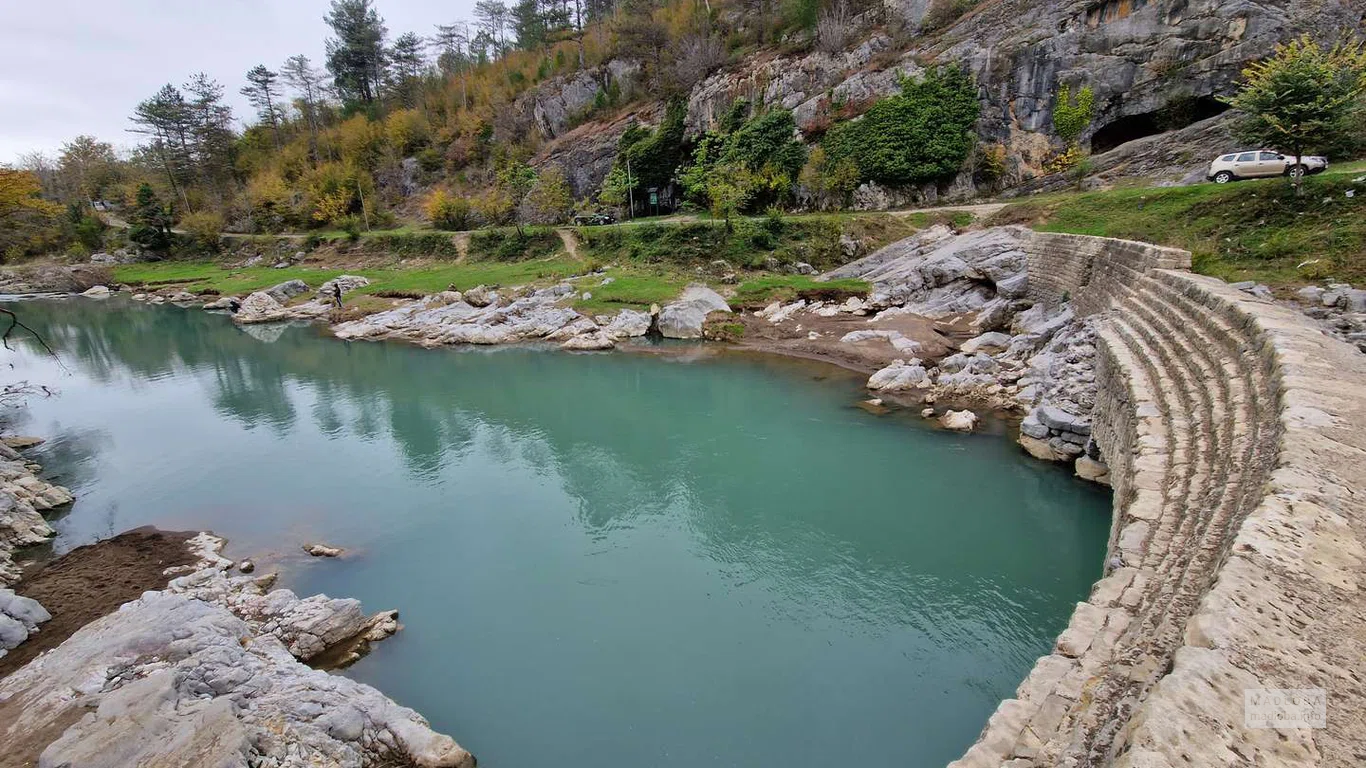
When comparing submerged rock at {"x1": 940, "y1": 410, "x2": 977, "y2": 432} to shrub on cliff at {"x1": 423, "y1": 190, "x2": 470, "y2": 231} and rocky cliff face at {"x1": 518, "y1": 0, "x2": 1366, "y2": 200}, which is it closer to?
rocky cliff face at {"x1": 518, "y1": 0, "x2": 1366, "y2": 200}

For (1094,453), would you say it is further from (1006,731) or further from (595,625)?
(595,625)

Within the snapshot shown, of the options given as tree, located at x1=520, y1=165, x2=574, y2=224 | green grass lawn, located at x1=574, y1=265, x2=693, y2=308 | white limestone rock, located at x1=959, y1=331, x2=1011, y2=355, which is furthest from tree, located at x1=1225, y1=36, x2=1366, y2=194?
tree, located at x1=520, y1=165, x2=574, y2=224

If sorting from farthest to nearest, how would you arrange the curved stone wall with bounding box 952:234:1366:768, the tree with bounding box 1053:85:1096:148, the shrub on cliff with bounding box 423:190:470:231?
the shrub on cliff with bounding box 423:190:470:231 → the tree with bounding box 1053:85:1096:148 → the curved stone wall with bounding box 952:234:1366:768

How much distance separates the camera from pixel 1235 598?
4.27m

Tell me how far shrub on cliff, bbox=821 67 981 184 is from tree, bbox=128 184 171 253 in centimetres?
6605

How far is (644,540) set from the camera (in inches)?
493

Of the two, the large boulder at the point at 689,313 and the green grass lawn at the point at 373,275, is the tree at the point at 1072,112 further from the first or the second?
the green grass lawn at the point at 373,275

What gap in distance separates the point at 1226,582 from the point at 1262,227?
58.1ft

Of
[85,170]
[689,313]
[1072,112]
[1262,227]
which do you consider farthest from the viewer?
[85,170]

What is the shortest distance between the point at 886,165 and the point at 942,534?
30.1 meters

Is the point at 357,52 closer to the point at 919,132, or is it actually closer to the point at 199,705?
the point at 919,132

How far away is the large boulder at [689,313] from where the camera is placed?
29.4m

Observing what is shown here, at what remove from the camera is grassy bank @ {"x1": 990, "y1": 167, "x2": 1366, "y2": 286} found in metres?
13.8

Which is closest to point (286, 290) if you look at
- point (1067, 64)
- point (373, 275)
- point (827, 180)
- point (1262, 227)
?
point (373, 275)
